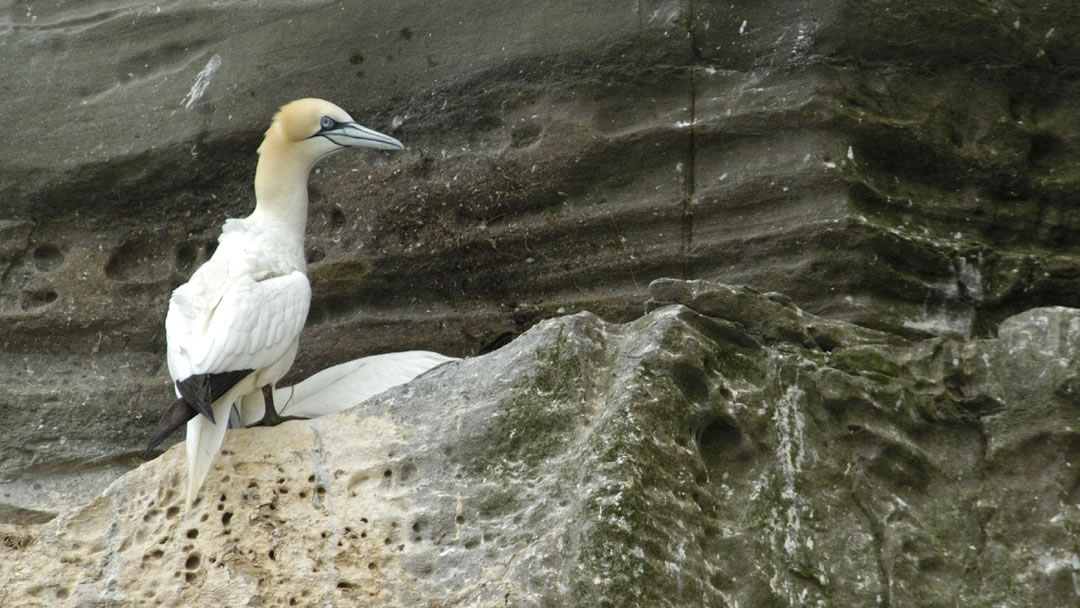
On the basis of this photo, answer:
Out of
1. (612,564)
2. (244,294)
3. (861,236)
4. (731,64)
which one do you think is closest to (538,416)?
(612,564)

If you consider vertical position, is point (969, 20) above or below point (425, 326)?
above

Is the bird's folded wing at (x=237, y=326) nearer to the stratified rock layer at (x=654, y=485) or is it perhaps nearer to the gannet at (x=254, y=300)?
the gannet at (x=254, y=300)

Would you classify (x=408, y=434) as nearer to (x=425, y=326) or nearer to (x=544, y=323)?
(x=544, y=323)

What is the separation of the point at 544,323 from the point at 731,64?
1.67 metres

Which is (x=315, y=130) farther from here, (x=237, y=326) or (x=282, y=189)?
(x=237, y=326)

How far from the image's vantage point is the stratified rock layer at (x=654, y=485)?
11.4 ft

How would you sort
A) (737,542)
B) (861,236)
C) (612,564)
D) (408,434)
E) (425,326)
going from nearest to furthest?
(612,564) → (737,542) → (408,434) → (861,236) → (425,326)

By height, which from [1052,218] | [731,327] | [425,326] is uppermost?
[731,327]

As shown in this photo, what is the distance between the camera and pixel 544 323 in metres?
3.90

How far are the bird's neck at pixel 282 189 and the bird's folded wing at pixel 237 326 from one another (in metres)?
0.52

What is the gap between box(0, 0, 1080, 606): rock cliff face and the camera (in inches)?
141

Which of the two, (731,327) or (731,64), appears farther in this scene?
(731,64)

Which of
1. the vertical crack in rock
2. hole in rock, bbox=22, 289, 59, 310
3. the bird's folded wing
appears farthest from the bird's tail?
hole in rock, bbox=22, 289, 59, 310

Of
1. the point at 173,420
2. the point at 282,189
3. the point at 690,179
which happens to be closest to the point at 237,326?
the point at 173,420
